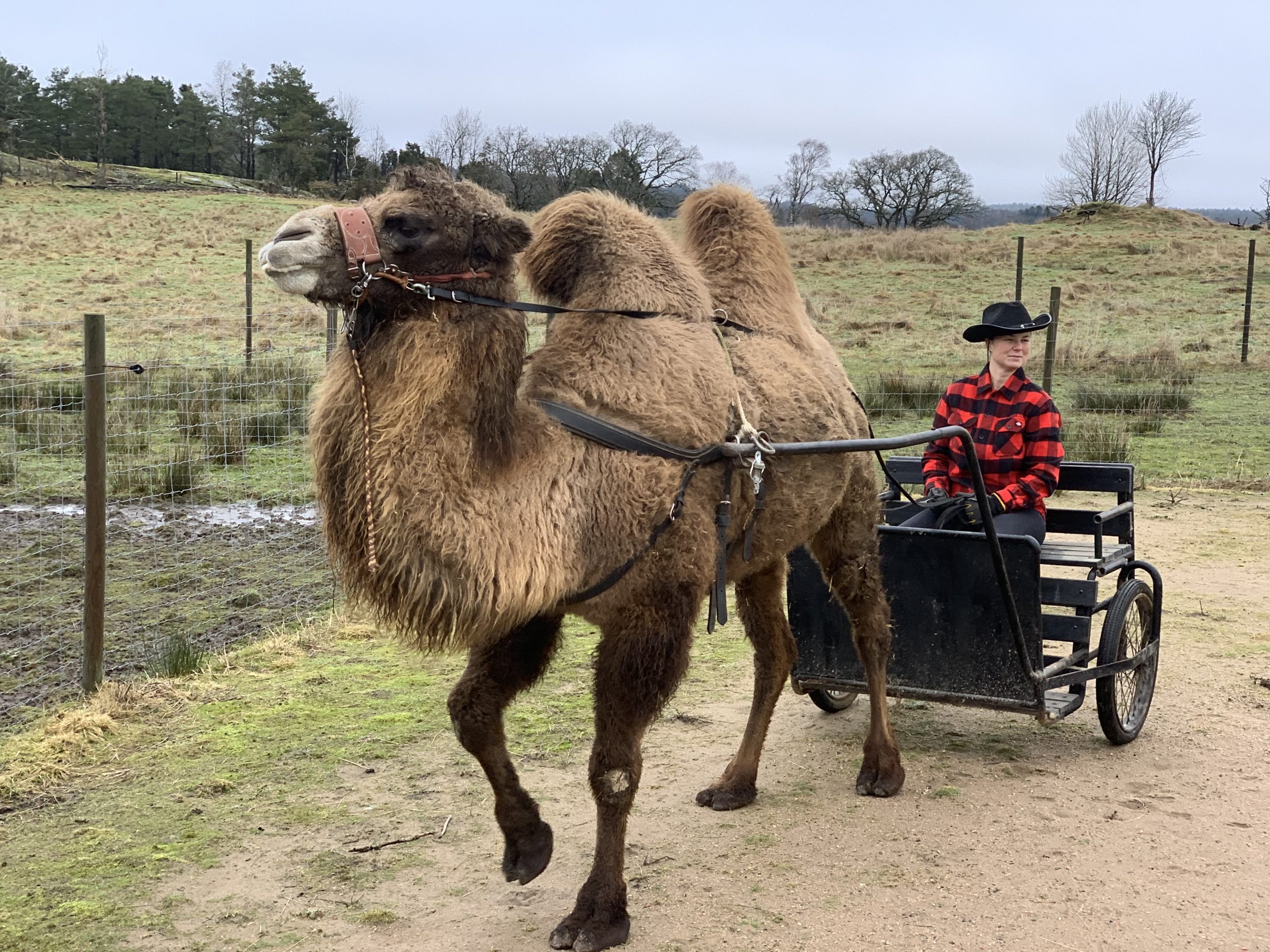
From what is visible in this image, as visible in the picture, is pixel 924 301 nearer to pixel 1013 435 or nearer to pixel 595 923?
pixel 1013 435

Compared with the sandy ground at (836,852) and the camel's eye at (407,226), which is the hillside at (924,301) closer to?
the sandy ground at (836,852)

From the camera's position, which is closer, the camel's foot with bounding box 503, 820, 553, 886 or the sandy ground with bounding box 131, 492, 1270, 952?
the sandy ground with bounding box 131, 492, 1270, 952

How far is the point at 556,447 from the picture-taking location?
3.59m

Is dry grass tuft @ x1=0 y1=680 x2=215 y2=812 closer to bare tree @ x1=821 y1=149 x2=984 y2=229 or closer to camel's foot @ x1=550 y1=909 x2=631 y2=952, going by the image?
camel's foot @ x1=550 y1=909 x2=631 y2=952

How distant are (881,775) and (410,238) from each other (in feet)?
9.81

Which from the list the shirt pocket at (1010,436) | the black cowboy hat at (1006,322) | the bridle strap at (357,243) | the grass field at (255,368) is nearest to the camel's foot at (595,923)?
the bridle strap at (357,243)

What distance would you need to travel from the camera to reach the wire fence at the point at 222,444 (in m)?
7.09

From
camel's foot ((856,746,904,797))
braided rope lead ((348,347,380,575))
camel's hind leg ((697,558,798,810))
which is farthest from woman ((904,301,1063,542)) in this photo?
braided rope lead ((348,347,380,575))

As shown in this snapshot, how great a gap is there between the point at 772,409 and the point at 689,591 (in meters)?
0.84

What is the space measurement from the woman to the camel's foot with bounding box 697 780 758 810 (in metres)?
1.55

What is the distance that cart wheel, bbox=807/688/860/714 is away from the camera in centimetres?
596

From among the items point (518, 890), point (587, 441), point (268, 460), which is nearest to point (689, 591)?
point (587, 441)

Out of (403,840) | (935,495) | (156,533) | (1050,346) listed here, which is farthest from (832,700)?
(1050,346)

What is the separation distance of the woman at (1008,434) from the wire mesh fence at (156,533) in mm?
3977
